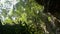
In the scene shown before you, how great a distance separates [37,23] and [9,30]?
6472 millimetres

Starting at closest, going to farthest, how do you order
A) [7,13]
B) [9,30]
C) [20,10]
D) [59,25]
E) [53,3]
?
[9,30], [53,3], [59,25], [20,10], [7,13]

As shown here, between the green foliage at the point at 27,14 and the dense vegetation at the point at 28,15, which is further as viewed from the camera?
the green foliage at the point at 27,14

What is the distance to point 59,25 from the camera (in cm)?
798

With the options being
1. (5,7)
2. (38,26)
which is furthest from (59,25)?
(5,7)

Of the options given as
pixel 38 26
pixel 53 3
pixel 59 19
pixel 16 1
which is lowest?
pixel 38 26

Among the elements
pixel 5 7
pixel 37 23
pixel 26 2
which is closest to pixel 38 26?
pixel 37 23

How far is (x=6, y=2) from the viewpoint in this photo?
53.6 feet

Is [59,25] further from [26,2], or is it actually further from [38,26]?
[26,2]

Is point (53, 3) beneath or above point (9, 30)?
above

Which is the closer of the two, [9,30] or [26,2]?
[9,30]

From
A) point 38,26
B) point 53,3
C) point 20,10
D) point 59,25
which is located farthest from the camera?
point 20,10

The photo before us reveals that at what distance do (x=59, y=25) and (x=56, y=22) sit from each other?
272 mm

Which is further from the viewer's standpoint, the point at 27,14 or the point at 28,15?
the point at 27,14

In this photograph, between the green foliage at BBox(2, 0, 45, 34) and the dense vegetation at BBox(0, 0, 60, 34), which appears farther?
the green foliage at BBox(2, 0, 45, 34)
